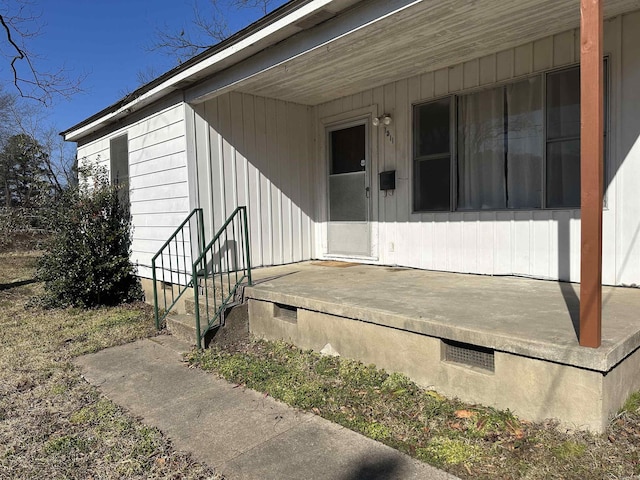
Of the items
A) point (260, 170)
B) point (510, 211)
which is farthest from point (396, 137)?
point (260, 170)

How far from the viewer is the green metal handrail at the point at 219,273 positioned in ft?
14.1

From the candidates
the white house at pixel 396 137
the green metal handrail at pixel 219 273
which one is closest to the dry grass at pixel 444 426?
the green metal handrail at pixel 219 273

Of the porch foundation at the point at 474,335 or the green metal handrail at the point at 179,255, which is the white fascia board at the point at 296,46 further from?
the porch foundation at the point at 474,335

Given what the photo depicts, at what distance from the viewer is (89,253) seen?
Answer: 622 cm

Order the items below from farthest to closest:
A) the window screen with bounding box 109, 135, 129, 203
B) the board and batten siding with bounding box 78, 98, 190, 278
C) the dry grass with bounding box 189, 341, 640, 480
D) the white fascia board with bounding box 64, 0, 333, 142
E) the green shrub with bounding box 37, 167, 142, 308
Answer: the window screen with bounding box 109, 135, 129, 203, the green shrub with bounding box 37, 167, 142, 308, the board and batten siding with bounding box 78, 98, 190, 278, the white fascia board with bounding box 64, 0, 333, 142, the dry grass with bounding box 189, 341, 640, 480

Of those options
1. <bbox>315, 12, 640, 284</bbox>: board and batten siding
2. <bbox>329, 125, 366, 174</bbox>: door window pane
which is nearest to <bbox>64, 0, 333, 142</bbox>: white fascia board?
<bbox>315, 12, 640, 284</bbox>: board and batten siding

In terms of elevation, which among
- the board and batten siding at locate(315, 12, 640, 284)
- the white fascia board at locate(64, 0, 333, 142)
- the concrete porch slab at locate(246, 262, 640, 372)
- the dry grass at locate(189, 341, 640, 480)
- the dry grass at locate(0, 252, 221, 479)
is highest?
the white fascia board at locate(64, 0, 333, 142)

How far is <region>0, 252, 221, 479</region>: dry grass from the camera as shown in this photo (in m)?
2.41

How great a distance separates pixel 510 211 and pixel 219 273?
3383mm

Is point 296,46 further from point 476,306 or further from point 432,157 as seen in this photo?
point 476,306

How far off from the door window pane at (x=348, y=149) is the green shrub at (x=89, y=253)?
131 inches

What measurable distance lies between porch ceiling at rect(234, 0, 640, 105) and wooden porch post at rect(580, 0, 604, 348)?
3.81ft

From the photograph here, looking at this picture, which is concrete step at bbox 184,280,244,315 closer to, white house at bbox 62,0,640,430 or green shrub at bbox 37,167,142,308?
white house at bbox 62,0,640,430

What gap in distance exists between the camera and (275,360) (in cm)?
389
